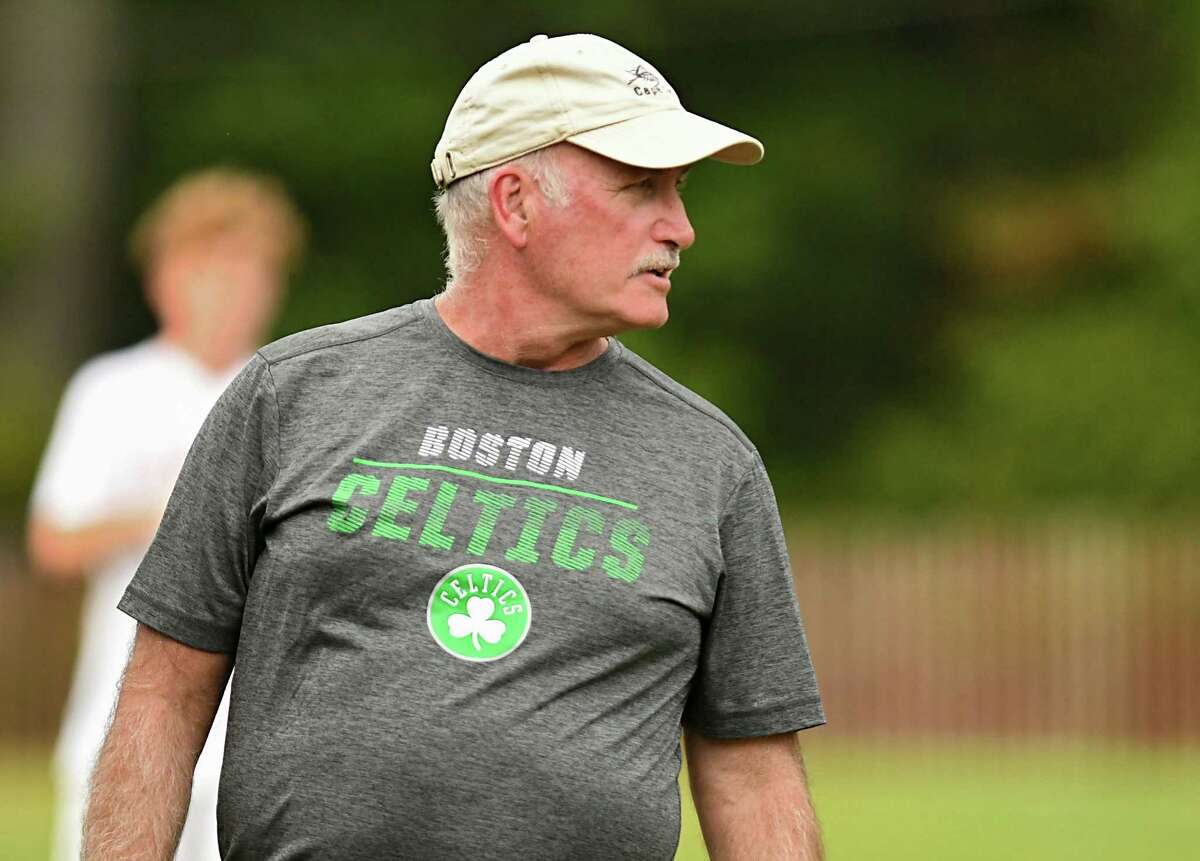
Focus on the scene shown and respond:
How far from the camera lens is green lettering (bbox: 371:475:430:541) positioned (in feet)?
11.5

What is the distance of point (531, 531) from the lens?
354 cm

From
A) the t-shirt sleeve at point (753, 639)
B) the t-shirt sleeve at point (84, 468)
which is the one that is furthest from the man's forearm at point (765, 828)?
the t-shirt sleeve at point (84, 468)

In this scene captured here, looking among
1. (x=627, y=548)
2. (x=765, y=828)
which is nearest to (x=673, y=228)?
(x=627, y=548)

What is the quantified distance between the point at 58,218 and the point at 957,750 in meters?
11.6

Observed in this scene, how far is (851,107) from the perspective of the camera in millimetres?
23859

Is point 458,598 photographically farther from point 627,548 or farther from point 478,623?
point 627,548

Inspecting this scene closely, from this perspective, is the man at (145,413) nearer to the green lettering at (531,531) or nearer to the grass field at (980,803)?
the green lettering at (531,531)

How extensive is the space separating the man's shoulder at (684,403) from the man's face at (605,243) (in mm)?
130

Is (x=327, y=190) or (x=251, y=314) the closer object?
(x=251, y=314)

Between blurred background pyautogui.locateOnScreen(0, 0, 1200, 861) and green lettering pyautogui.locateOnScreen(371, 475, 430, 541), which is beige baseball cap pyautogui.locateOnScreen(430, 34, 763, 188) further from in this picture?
blurred background pyautogui.locateOnScreen(0, 0, 1200, 861)

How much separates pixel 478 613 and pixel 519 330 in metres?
0.52

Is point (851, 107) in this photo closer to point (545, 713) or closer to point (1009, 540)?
point (1009, 540)

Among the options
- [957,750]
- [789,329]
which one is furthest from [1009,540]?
[789,329]

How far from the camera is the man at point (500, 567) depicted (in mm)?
3471
